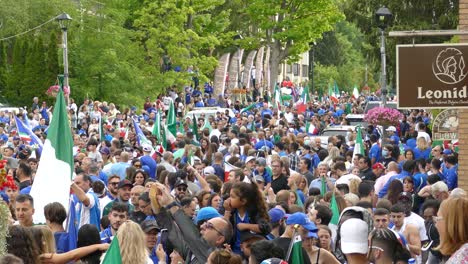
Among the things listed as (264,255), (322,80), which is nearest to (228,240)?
(264,255)

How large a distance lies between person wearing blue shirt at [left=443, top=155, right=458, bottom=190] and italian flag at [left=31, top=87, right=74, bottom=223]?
6413 millimetres

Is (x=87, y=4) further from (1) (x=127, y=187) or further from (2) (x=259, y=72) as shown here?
(1) (x=127, y=187)

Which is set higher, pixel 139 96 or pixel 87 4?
pixel 87 4

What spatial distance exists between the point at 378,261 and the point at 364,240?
0.17m

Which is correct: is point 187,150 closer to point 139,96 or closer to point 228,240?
point 228,240

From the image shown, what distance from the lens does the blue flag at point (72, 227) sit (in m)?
11.9

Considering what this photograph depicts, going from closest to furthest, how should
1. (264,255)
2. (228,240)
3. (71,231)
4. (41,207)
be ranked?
(264,255) < (228,240) < (71,231) < (41,207)

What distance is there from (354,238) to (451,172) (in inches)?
423

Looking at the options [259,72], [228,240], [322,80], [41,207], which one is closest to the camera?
[228,240]

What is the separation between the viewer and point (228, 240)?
11062mm

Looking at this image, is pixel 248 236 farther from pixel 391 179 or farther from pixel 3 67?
pixel 3 67

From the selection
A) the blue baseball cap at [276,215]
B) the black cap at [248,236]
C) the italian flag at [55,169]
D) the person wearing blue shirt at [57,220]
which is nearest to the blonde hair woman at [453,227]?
the black cap at [248,236]

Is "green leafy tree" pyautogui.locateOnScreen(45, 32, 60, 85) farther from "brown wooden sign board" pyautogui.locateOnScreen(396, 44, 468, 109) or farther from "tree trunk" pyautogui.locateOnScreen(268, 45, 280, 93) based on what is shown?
"brown wooden sign board" pyautogui.locateOnScreen(396, 44, 468, 109)

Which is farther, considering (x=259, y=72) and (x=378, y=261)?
(x=259, y=72)
